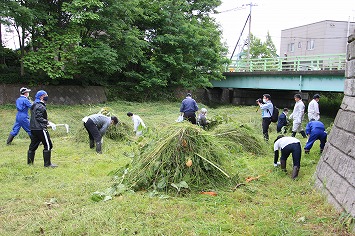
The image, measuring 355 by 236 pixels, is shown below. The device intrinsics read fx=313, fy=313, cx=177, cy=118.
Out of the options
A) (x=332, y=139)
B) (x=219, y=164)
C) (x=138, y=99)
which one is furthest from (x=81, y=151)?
(x=138, y=99)

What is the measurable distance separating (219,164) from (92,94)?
50.3 ft

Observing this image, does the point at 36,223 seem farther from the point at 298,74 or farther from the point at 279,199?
the point at 298,74

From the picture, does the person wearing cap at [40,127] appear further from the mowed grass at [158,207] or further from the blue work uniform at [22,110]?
the blue work uniform at [22,110]

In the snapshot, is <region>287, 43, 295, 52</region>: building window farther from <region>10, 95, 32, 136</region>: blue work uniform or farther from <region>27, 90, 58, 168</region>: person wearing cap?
<region>27, 90, 58, 168</region>: person wearing cap

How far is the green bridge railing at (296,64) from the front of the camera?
16.5 m

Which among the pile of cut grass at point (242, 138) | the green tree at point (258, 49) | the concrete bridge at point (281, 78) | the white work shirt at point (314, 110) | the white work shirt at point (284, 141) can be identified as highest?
the green tree at point (258, 49)

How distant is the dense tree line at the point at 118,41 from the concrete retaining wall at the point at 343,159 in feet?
41.6

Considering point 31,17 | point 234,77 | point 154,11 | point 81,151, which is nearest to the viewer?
point 81,151

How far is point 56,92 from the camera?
1705 centimetres

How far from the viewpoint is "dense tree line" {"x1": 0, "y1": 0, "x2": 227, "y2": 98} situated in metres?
14.8

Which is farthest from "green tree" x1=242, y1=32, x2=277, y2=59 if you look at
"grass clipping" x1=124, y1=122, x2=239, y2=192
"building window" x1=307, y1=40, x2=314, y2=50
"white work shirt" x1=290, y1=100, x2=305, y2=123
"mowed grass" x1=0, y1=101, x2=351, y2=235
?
"grass clipping" x1=124, y1=122, x2=239, y2=192

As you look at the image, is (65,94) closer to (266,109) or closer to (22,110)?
(22,110)

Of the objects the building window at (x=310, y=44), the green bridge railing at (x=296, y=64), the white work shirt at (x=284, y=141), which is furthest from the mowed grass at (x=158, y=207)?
the building window at (x=310, y=44)

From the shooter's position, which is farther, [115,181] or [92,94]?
Result: [92,94]
